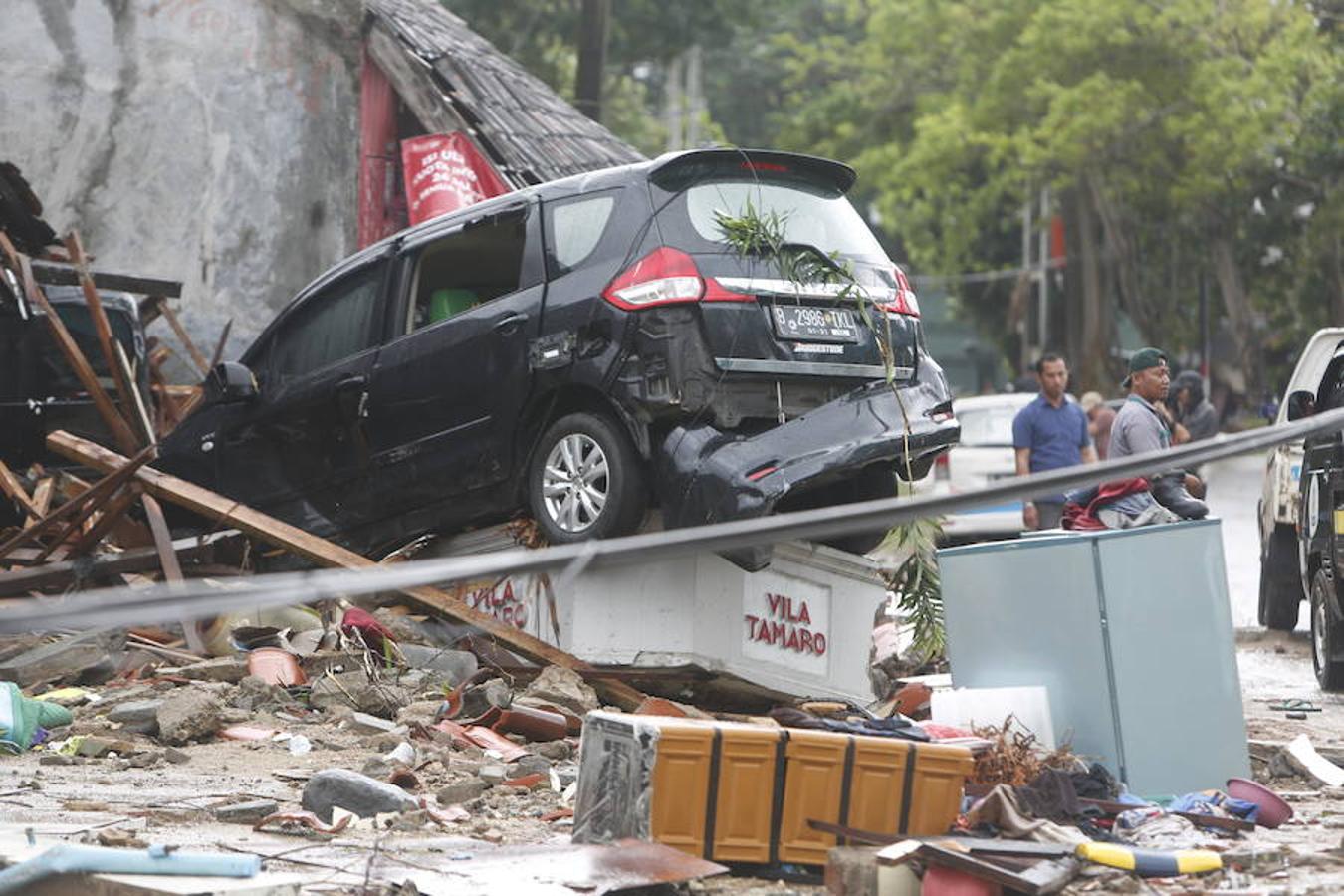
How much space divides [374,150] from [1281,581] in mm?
8548

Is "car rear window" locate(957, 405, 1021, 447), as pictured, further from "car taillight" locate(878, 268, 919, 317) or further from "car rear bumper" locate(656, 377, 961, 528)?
"car rear bumper" locate(656, 377, 961, 528)

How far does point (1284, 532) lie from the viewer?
46.0ft

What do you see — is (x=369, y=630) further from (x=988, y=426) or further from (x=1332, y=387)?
(x=988, y=426)

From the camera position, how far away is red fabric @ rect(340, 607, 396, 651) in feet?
32.1

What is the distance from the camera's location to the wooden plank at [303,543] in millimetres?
9367

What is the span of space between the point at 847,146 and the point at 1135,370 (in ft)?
117

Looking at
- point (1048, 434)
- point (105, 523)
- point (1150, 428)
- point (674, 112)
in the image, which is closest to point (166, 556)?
point (105, 523)

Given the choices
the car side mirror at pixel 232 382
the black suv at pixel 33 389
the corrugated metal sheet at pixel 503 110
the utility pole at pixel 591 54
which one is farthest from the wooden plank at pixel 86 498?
the utility pole at pixel 591 54

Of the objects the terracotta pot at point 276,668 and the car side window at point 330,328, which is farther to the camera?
the car side window at point 330,328

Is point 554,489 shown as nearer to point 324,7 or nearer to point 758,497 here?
point 758,497

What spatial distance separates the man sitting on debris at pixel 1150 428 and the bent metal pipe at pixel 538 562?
5.81 m

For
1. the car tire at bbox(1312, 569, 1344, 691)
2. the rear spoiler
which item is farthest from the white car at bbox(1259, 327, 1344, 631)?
the rear spoiler

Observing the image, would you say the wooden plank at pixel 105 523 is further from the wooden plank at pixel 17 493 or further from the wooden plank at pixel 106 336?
the wooden plank at pixel 106 336

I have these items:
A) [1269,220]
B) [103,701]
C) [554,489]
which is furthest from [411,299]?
[1269,220]
